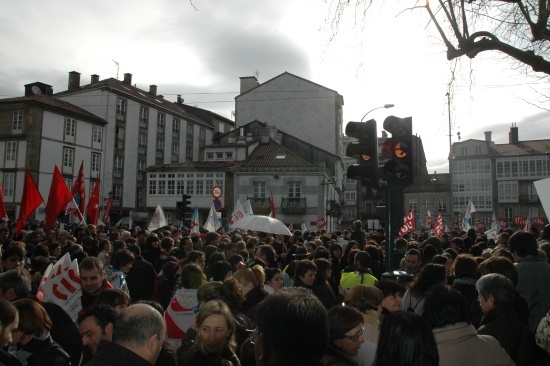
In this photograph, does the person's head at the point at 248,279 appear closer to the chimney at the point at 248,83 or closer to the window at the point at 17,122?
the window at the point at 17,122

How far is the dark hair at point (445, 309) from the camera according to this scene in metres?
3.37

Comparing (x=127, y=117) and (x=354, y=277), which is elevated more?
(x=127, y=117)

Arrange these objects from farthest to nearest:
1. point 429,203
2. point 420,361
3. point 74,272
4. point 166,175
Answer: point 429,203 → point 166,175 → point 74,272 → point 420,361

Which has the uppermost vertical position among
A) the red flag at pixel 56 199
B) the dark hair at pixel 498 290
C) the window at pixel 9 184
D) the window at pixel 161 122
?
the window at pixel 161 122

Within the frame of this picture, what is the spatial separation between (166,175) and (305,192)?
13.9 meters

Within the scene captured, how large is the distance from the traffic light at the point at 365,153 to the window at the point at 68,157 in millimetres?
41837

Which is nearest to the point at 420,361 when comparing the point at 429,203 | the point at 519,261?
the point at 519,261

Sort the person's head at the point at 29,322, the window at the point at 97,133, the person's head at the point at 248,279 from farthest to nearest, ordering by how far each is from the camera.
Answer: the window at the point at 97,133 → the person's head at the point at 248,279 → the person's head at the point at 29,322

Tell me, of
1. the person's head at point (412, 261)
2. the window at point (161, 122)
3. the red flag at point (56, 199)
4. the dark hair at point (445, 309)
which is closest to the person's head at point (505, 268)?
the dark hair at point (445, 309)

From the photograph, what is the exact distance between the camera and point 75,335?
4492mm

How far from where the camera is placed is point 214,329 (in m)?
3.82

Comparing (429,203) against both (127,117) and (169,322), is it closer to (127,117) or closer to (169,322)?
(127,117)

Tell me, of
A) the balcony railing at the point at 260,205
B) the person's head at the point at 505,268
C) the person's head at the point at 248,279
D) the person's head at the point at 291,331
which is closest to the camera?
the person's head at the point at 291,331

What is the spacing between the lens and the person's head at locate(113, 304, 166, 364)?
304cm
